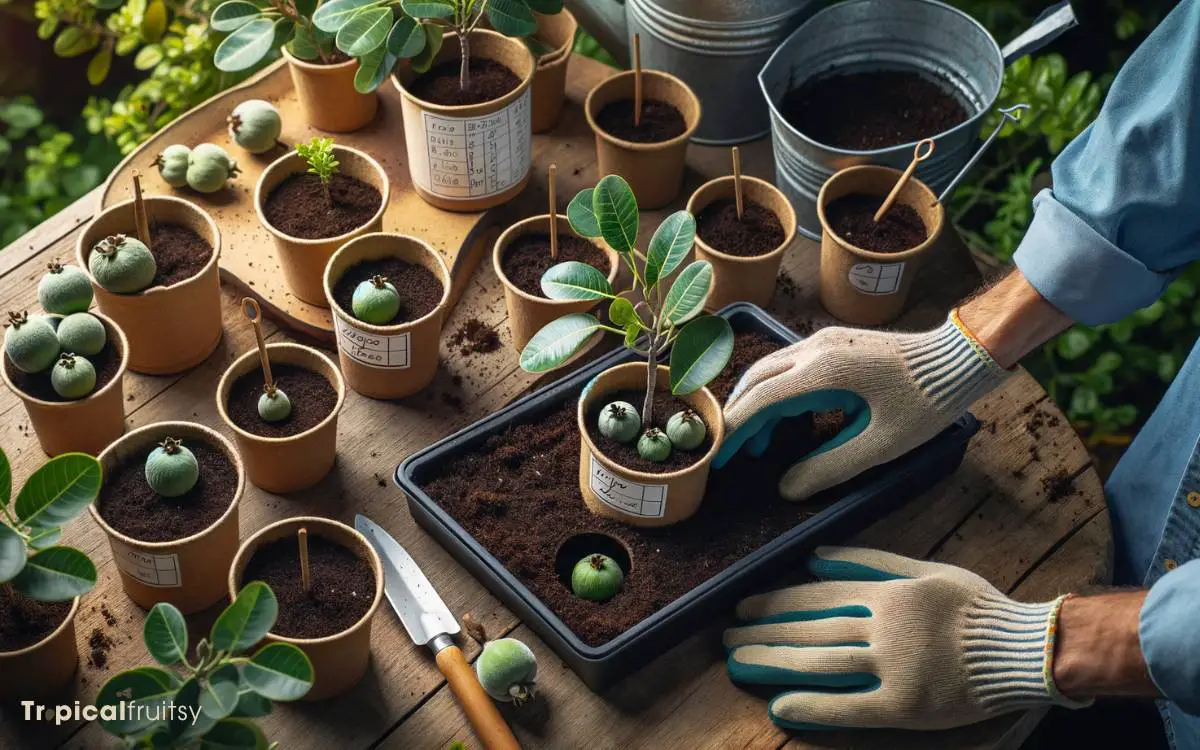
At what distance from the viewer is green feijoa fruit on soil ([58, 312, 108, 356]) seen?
168cm

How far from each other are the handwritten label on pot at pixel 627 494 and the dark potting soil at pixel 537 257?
0.41 m

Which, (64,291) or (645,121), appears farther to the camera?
(645,121)

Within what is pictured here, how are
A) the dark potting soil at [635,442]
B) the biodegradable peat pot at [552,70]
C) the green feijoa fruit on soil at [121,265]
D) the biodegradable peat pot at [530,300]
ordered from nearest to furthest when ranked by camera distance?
the dark potting soil at [635,442] → the green feijoa fruit on soil at [121,265] → the biodegradable peat pot at [530,300] → the biodegradable peat pot at [552,70]

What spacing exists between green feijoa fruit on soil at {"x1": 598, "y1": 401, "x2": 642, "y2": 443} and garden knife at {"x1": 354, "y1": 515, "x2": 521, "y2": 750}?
0.33 meters

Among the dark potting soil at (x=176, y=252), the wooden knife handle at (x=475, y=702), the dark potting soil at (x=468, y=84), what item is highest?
the dark potting soil at (x=468, y=84)

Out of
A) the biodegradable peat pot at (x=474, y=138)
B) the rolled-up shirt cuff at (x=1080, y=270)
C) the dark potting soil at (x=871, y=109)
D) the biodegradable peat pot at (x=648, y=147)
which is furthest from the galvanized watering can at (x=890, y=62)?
the biodegradable peat pot at (x=474, y=138)

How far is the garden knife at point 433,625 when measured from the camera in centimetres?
145

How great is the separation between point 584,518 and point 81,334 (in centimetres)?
79

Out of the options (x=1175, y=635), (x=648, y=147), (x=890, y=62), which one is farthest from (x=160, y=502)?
(x=890, y=62)

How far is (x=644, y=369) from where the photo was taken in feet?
5.63

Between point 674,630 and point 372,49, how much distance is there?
1069mm

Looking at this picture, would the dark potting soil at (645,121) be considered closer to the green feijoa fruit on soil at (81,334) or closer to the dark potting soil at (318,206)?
the dark potting soil at (318,206)

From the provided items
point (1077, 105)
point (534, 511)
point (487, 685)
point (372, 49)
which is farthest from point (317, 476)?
point (1077, 105)

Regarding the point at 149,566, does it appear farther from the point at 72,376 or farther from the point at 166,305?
the point at 166,305
